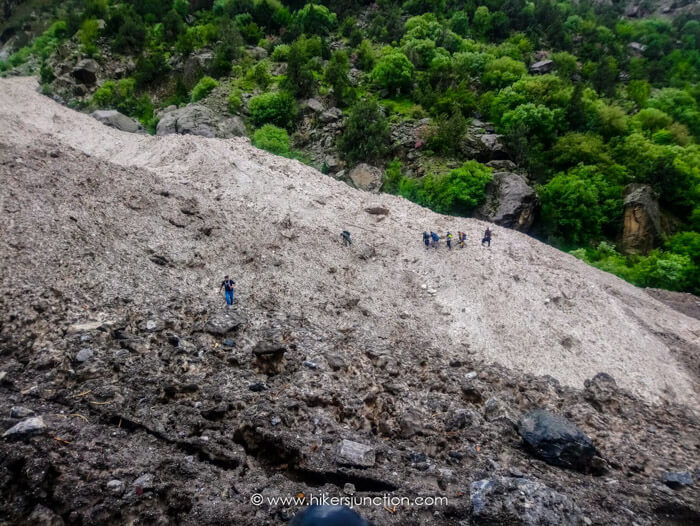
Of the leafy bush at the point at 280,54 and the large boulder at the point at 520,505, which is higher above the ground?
the leafy bush at the point at 280,54

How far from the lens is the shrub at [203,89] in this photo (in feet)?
104

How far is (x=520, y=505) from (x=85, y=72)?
45483 mm

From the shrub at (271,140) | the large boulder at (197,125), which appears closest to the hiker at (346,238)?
the shrub at (271,140)

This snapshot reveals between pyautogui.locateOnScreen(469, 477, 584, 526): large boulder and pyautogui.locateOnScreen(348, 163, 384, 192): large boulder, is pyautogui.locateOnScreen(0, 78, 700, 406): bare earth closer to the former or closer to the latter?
pyautogui.locateOnScreen(469, 477, 584, 526): large boulder

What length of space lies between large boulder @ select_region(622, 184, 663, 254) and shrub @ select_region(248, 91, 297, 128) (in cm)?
2850

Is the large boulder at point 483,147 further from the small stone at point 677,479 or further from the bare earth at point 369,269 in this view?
the small stone at point 677,479

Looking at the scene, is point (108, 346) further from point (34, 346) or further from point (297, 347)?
point (297, 347)

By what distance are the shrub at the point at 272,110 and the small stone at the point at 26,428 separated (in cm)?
2906

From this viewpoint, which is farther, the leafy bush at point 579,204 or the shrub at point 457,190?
the leafy bush at point 579,204

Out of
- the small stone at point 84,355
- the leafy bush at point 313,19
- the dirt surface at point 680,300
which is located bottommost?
the dirt surface at point 680,300

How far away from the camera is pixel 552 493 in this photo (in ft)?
18.0

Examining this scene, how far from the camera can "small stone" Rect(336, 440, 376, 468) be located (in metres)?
6.21

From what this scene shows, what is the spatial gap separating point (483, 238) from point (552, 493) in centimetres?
1261

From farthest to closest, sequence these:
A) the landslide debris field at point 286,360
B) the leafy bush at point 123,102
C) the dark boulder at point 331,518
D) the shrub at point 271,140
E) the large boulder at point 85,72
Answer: the large boulder at point 85,72
the leafy bush at point 123,102
the shrub at point 271,140
the landslide debris field at point 286,360
the dark boulder at point 331,518
